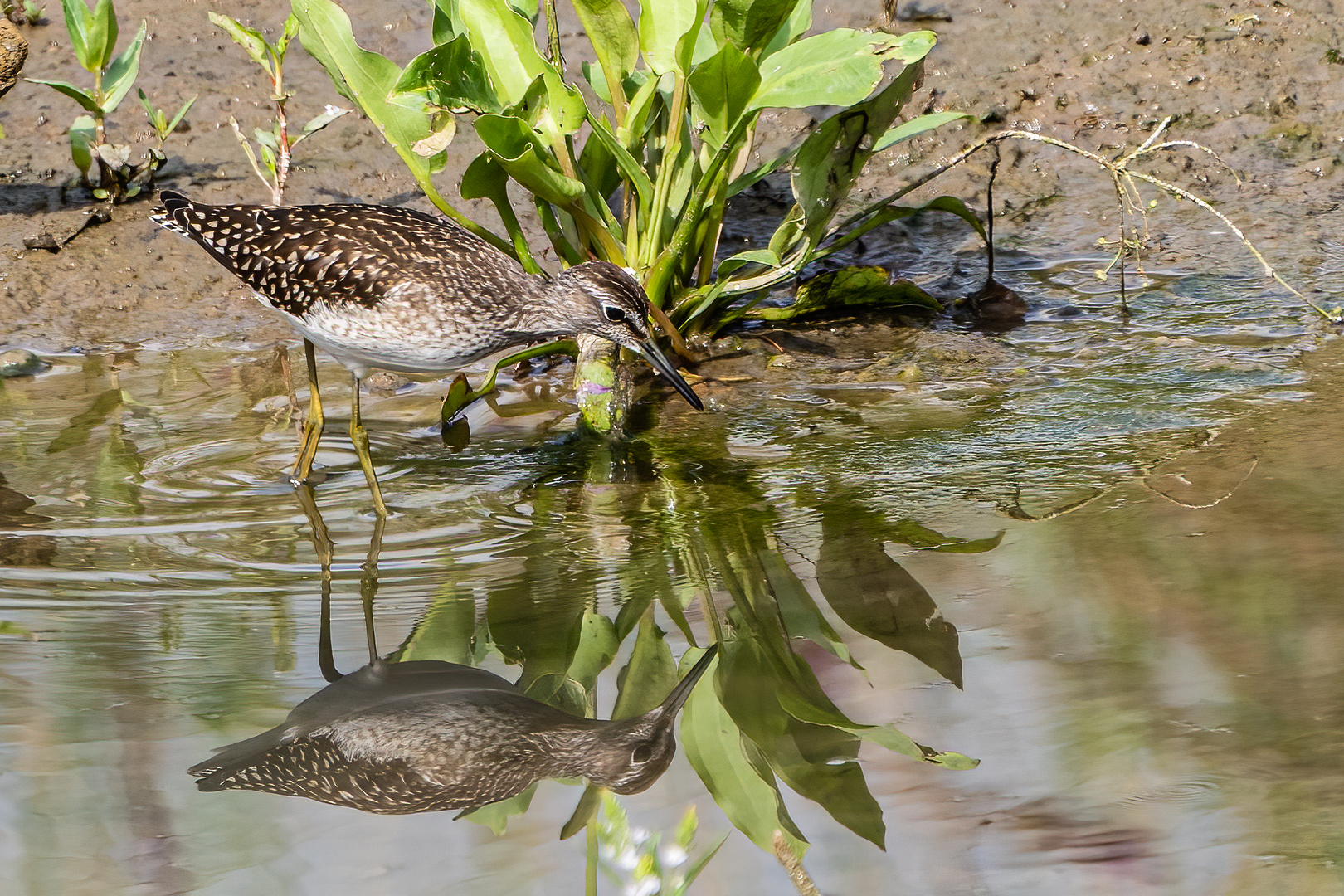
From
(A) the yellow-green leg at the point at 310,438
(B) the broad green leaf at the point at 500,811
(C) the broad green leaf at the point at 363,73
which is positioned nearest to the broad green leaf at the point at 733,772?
(B) the broad green leaf at the point at 500,811

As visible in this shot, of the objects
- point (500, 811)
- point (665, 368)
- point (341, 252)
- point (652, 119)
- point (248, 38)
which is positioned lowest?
point (500, 811)

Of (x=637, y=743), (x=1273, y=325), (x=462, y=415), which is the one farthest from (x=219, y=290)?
(x=1273, y=325)

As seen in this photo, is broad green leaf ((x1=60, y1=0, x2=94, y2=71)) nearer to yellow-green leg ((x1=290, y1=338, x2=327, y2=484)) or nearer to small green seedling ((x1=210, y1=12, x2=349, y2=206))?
small green seedling ((x1=210, y1=12, x2=349, y2=206))

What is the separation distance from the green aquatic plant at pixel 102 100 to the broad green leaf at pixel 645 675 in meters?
4.41

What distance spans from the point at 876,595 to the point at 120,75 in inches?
200

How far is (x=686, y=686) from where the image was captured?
10.1ft

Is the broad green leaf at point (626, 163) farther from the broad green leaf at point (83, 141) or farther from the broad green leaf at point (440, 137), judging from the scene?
the broad green leaf at point (83, 141)

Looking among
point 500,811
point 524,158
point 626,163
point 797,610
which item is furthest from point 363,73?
point 500,811

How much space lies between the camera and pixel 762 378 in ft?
18.2

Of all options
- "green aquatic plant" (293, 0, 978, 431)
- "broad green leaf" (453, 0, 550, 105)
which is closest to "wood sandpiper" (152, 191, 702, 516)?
"green aquatic plant" (293, 0, 978, 431)

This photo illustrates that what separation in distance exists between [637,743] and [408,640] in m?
0.81

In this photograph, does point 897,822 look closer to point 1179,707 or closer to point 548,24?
point 1179,707

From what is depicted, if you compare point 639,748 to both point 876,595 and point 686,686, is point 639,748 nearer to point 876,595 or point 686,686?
point 686,686

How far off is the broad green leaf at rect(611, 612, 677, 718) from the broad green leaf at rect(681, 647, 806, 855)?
0.29ft
